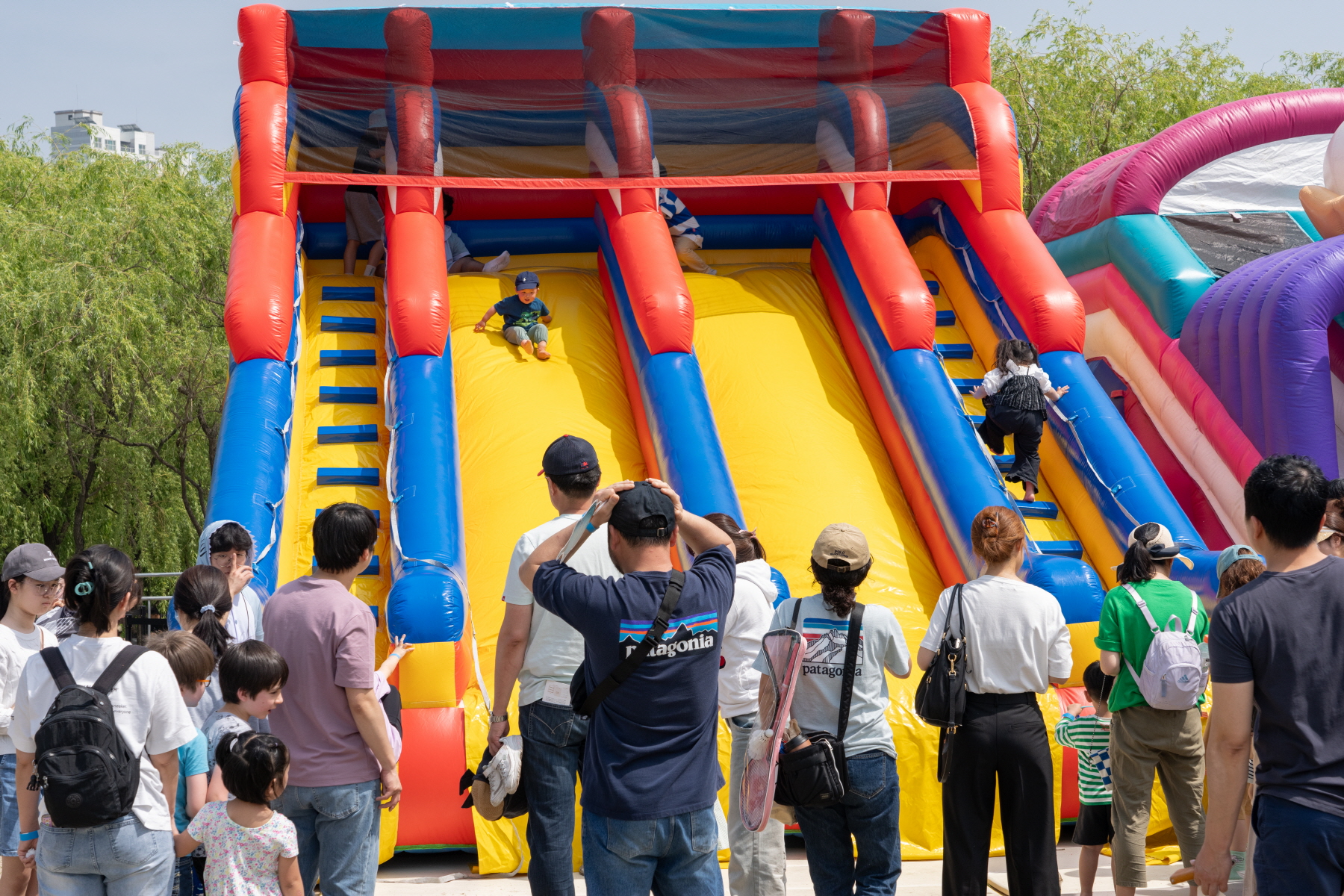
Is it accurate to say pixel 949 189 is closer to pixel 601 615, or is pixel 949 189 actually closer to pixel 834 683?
pixel 834 683

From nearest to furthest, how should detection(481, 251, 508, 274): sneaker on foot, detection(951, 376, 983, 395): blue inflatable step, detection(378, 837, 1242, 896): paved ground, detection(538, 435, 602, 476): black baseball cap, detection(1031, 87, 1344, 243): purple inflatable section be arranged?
detection(538, 435, 602, 476): black baseball cap < detection(378, 837, 1242, 896): paved ground < detection(951, 376, 983, 395): blue inflatable step < detection(481, 251, 508, 274): sneaker on foot < detection(1031, 87, 1344, 243): purple inflatable section

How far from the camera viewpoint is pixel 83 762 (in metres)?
2.70

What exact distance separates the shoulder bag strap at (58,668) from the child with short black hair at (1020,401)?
491 cm

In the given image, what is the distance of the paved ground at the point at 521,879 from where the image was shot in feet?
15.2

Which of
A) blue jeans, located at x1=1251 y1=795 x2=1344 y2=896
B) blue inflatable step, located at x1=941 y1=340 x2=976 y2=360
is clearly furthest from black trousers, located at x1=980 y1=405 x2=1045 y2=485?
blue jeans, located at x1=1251 y1=795 x2=1344 y2=896

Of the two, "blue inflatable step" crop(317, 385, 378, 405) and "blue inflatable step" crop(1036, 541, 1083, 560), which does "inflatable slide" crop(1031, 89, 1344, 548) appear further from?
"blue inflatable step" crop(317, 385, 378, 405)

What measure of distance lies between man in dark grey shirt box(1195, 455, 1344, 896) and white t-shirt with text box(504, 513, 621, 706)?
149 cm

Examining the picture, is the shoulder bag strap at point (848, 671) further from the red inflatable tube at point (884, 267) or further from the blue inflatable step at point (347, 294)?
the blue inflatable step at point (347, 294)

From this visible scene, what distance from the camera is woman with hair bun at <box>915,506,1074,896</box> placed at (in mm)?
3543

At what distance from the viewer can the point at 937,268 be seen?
7977 millimetres

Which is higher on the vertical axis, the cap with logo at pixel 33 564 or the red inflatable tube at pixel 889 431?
the red inflatable tube at pixel 889 431

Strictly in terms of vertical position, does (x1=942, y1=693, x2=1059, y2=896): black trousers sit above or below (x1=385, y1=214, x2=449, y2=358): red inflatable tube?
below

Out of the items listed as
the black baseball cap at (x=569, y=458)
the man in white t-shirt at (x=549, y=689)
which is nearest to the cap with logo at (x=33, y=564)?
the man in white t-shirt at (x=549, y=689)

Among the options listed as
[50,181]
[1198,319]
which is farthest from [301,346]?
[50,181]
